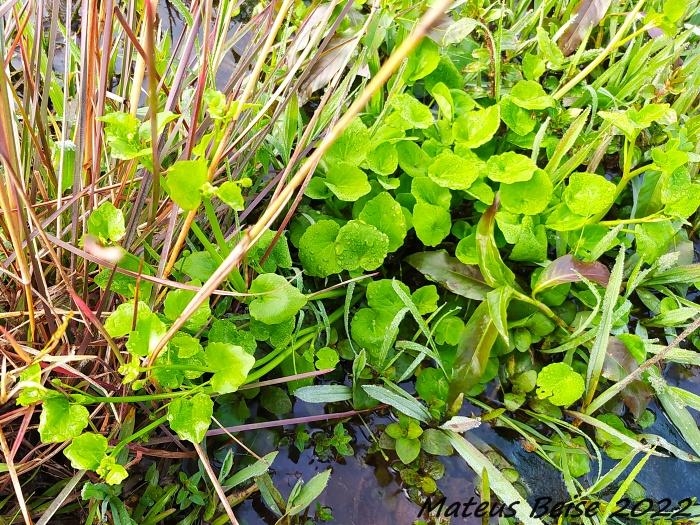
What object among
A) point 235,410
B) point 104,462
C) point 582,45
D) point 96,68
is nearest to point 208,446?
point 235,410

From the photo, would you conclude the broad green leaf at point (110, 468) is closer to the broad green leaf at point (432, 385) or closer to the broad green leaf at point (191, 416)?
the broad green leaf at point (191, 416)

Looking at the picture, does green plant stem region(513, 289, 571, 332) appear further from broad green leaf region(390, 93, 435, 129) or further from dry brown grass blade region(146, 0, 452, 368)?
dry brown grass blade region(146, 0, 452, 368)

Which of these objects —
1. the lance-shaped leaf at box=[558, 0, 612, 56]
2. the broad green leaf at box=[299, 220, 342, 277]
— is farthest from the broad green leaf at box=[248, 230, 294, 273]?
the lance-shaped leaf at box=[558, 0, 612, 56]

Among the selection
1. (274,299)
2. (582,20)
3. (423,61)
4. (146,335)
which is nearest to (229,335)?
(274,299)

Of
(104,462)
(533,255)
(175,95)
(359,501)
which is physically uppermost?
(175,95)

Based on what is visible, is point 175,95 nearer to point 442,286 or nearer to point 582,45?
point 442,286

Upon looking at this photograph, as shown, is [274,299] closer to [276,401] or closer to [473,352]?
[276,401]
